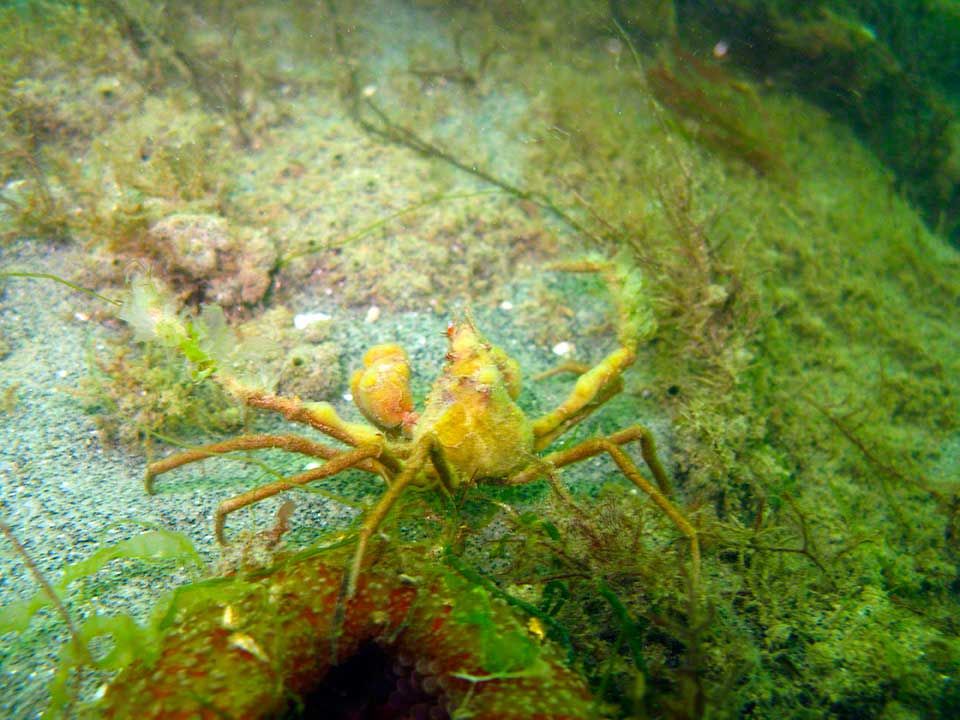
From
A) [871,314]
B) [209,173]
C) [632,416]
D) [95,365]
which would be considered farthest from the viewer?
[871,314]

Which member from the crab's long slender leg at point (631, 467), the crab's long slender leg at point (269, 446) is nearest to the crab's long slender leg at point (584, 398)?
the crab's long slender leg at point (631, 467)

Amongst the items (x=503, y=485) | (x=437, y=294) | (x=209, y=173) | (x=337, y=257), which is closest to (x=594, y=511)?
(x=503, y=485)

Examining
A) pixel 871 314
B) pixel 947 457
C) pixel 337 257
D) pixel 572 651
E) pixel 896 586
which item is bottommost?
pixel 337 257

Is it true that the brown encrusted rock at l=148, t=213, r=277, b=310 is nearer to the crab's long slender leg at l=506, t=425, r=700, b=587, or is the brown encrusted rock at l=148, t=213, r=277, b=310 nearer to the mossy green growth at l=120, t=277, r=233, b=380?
the mossy green growth at l=120, t=277, r=233, b=380

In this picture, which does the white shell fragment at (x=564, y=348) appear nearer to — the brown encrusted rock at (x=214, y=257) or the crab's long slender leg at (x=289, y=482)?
the crab's long slender leg at (x=289, y=482)

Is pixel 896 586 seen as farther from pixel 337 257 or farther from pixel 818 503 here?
pixel 337 257

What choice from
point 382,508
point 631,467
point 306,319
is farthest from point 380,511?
point 306,319

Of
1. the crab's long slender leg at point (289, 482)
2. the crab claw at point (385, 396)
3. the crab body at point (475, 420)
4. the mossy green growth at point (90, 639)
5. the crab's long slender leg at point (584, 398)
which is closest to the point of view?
the mossy green growth at point (90, 639)
